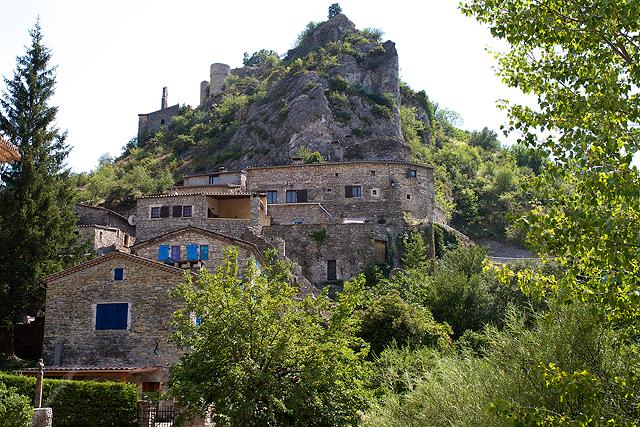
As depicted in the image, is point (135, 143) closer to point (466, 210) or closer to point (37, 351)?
point (466, 210)

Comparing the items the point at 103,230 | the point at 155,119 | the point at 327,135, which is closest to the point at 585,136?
the point at 103,230

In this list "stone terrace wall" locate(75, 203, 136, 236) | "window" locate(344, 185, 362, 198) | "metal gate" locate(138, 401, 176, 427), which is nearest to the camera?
"metal gate" locate(138, 401, 176, 427)

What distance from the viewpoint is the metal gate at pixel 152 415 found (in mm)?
22797

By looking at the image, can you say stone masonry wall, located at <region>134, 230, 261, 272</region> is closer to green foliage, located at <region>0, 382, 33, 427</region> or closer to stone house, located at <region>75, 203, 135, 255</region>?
stone house, located at <region>75, 203, 135, 255</region>

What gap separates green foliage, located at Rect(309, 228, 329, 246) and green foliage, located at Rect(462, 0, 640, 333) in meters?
32.6

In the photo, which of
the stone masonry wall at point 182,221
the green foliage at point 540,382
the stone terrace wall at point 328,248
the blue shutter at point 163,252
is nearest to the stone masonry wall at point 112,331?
the blue shutter at point 163,252

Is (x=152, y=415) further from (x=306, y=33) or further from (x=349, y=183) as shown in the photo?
(x=306, y=33)

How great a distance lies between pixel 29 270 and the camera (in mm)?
32250

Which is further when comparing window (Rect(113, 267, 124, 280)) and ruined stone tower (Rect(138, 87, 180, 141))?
ruined stone tower (Rect(138, 87, 180, 141))

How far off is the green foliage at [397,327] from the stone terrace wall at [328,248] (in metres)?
12.9

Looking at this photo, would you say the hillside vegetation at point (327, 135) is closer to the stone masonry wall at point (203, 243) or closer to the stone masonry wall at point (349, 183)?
the stone masonry wall at point (349, 183)

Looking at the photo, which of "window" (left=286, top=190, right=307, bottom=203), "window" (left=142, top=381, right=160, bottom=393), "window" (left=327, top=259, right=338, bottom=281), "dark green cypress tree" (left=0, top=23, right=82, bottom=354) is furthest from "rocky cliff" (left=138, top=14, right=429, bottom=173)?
"window" (left=142, top=381, right=160, bottom=393)

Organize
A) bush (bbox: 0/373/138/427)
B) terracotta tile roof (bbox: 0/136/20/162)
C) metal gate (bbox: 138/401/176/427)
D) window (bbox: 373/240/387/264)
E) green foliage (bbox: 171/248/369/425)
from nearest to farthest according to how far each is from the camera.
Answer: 1. terracotta tile roof (bbox: 0/136/20/162)
2. green foliage (bbox: 171/248/369/425)
3. bush (bbox: 0/373/138/427)
4. metal gate (bbox: 138/401/176/427)
5. window (bbox: 373/240/387/264)

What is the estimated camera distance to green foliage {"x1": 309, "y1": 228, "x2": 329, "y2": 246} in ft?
151
